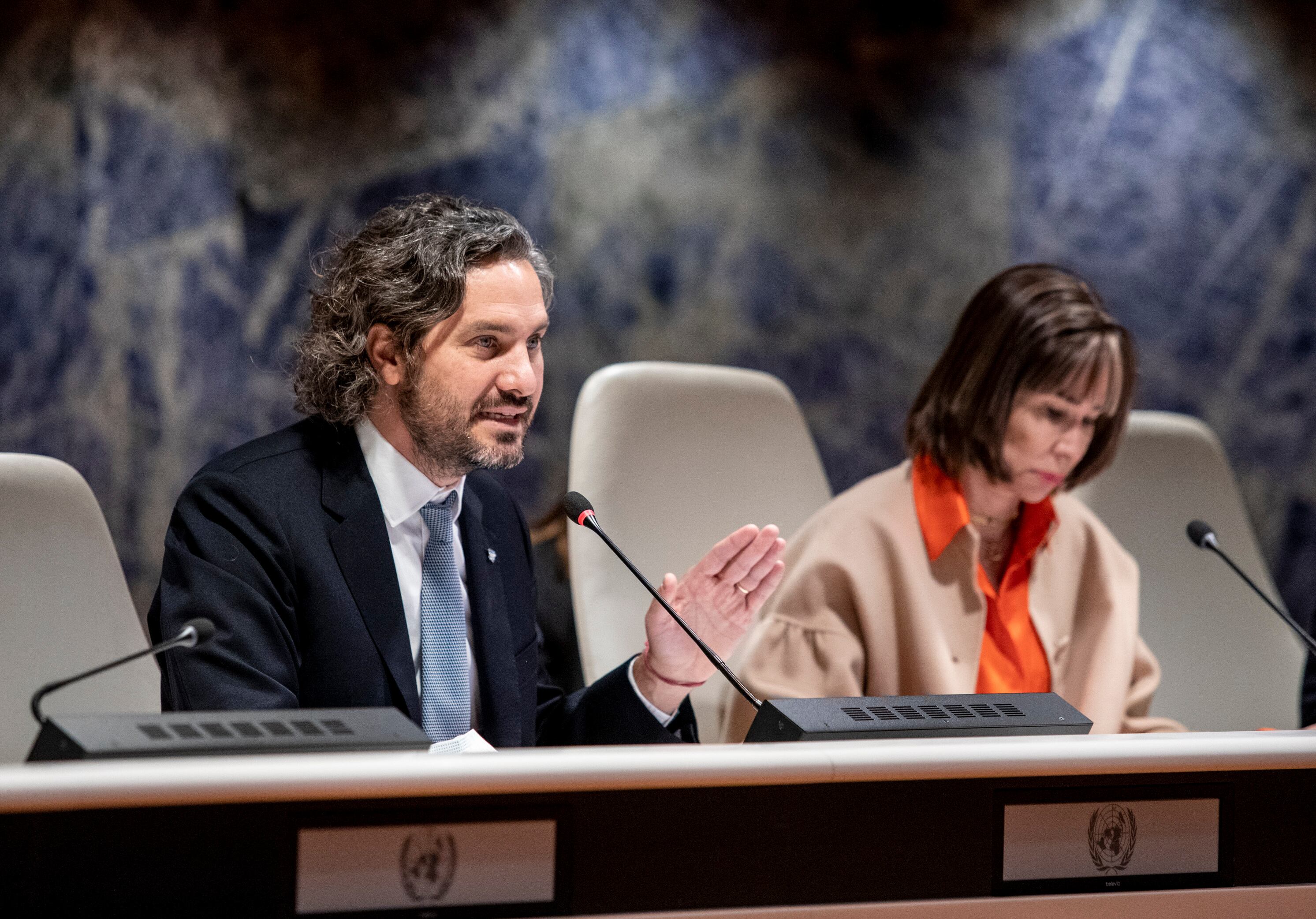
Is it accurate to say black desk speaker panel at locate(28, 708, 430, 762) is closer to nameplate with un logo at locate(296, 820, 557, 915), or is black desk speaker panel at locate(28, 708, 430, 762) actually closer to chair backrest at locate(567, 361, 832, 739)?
nameplate with un logo at locate(296, 820, 557, 915)

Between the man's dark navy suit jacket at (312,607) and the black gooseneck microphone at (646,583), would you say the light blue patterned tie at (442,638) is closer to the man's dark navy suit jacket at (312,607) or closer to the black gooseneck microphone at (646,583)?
the man's dark navy suit jacket at (312,607)

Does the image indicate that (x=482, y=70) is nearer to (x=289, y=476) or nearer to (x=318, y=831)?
(x=289, y=476)

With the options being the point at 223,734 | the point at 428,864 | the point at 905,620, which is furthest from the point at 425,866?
the point at 905,620

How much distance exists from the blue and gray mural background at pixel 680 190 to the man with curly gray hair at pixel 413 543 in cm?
81

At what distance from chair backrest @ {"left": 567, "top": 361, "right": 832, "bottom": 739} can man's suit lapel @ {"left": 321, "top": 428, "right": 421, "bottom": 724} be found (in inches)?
23.3

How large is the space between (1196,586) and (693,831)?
5.86ft

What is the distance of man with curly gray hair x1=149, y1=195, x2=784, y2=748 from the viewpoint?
1.20 m

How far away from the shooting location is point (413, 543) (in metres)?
1.34

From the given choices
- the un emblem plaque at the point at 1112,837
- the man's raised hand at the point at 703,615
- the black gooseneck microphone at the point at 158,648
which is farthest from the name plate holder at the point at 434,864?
the man's raised hand at the point at 703,615

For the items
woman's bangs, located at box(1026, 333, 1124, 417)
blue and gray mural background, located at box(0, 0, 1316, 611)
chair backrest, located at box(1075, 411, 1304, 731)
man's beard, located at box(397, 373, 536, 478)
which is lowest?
chair backrest, located at box(1075, 411, 1304, 731)

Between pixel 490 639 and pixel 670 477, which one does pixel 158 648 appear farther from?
pixel 670 477

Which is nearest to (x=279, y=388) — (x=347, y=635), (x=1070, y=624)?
(x=347, y=635)

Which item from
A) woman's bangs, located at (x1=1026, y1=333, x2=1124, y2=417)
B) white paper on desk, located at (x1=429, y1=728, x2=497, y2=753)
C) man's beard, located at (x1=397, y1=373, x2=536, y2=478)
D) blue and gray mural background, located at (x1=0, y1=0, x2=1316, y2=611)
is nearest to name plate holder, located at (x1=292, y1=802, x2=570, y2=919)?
white paper on desk, located at (x1=429, y1=728, x2=497, y2=753)

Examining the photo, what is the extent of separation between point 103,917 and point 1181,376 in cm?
250
